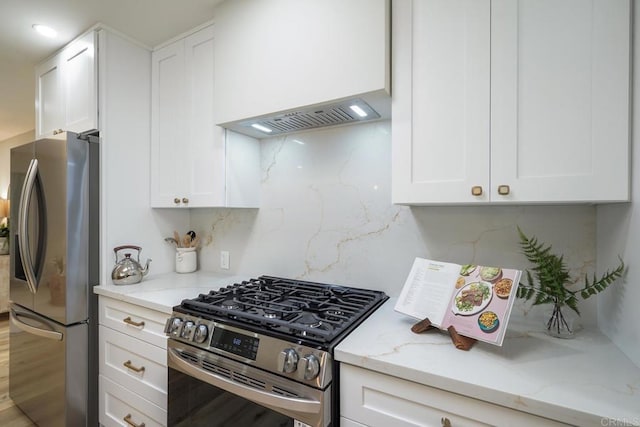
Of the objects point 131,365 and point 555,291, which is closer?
point 555,291

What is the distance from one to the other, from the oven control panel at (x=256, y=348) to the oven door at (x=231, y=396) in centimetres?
3

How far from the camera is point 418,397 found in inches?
33.9

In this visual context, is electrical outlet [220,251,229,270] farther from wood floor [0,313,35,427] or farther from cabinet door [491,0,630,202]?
cabinet door [491,0,630,202]

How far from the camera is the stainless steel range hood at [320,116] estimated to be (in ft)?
4.33

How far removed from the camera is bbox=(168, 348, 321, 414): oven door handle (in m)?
0.95

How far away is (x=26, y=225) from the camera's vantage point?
1.88 m

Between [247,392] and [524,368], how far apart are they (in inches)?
34.9

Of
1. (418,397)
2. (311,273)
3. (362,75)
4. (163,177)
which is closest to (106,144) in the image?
(163,177)

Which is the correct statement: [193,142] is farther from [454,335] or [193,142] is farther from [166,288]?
[454,335]

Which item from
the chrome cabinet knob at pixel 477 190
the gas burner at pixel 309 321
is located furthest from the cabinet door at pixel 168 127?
the chrome cabinet knob at pixel 477 190

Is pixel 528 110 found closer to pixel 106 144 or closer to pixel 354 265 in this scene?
pixel 354 265

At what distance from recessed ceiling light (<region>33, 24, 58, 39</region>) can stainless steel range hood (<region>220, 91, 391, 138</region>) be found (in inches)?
49.6

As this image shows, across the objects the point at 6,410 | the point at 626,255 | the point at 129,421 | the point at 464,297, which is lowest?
the point at 6,410

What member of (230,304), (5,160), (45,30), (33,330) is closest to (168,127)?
(45,30)
